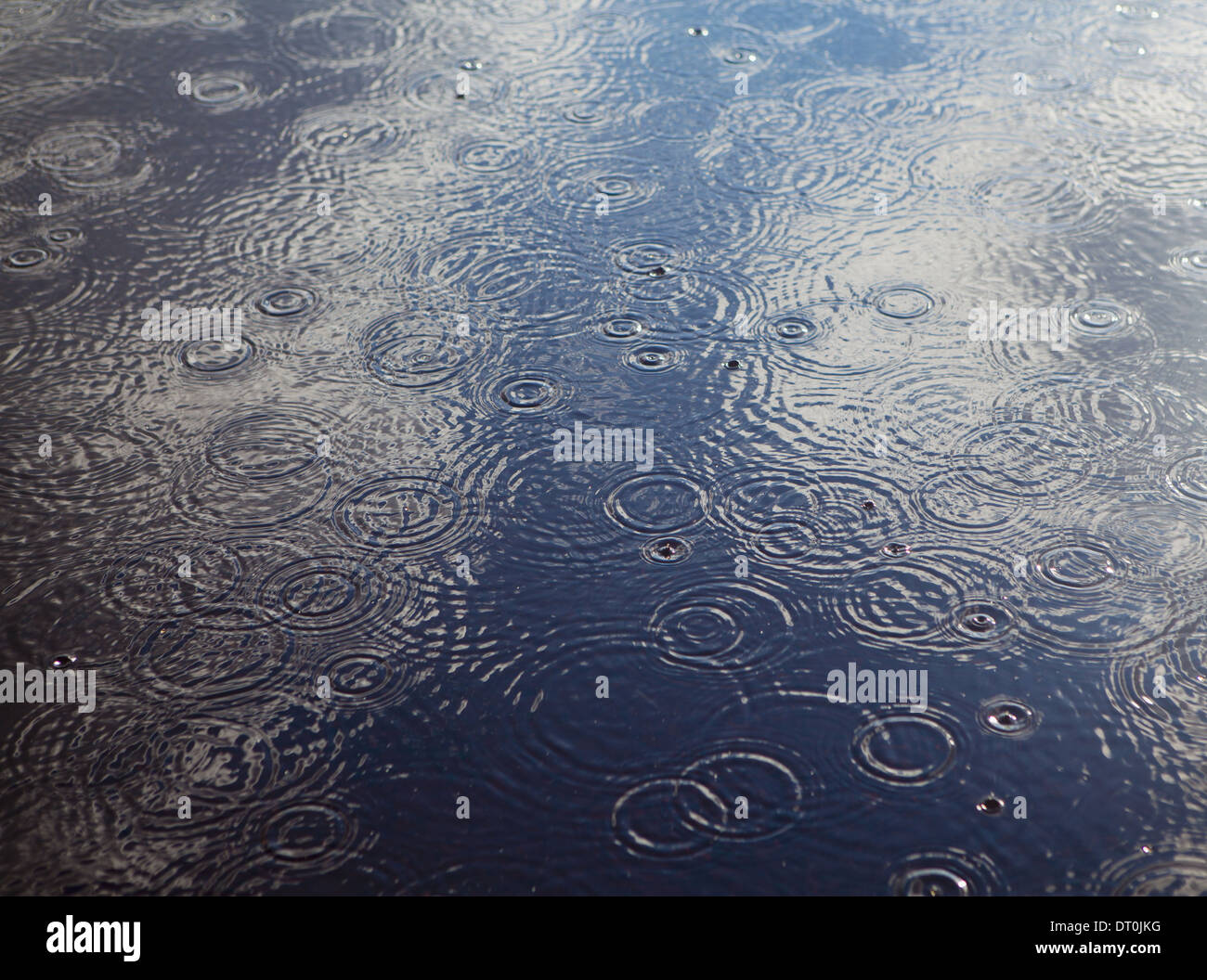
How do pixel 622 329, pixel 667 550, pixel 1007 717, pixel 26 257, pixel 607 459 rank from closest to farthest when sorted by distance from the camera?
pixel 1007 717, pixel 667 550, pixel 607 459, pixel 622 329, pixel 26 257

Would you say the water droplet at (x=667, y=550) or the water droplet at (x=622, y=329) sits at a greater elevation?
the water droplet at (x=622, y=329)

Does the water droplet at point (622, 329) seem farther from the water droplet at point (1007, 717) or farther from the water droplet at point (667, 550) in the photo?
the water droplet at point (1007, 717)

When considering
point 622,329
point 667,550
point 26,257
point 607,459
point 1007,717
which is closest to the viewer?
point 1007,717

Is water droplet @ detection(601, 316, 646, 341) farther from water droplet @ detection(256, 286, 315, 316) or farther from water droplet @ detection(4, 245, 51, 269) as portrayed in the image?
water droplet @ detection(4, 245, 51, 269)

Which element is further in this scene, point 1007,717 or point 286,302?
point 286,302

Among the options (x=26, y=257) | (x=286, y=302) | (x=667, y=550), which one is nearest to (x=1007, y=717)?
(x=667, y=550)

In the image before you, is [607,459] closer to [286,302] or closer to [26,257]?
[286,302]

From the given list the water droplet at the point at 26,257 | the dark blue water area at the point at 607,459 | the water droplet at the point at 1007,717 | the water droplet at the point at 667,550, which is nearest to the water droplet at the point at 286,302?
the dark blue water area at the point at 607,459

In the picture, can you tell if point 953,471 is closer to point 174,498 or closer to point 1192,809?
point 1192,809

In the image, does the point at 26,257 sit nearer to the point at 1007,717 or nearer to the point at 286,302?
the point at 286,302
